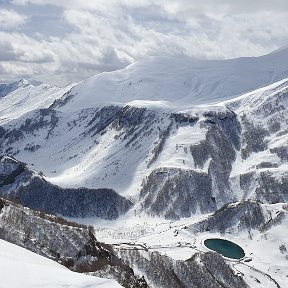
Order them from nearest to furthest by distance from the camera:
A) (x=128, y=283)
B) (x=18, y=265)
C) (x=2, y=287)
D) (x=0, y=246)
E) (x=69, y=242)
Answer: (x=2, y=287)
(x=18, y=265)
(x=0, y=246)
(x=128, y=283)
(x=69, y=242)

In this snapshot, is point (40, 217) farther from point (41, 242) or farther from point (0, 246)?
point (0, 246)

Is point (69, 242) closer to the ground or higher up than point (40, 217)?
closer to the ground

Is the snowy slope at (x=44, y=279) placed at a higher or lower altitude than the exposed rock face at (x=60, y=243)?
lower

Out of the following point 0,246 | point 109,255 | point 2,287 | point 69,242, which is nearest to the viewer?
point 2,287

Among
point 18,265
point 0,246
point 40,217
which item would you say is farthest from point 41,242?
point 18,265

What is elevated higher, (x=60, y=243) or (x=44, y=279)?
(x=60, y=243)

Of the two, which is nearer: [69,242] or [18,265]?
[18,265]

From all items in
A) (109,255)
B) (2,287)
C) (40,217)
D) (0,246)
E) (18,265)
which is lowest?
(2,287)

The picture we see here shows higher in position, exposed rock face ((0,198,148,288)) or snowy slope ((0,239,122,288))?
exposed rock face ((0,198,148,288))

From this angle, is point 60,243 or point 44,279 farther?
point 60,243

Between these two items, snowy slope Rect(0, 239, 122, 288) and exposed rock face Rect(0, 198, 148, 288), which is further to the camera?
exposed rock face Rect(0, 198, 148, 288)

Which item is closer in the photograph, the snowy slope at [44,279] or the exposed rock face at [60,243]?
the snowy slope at [44,279]
